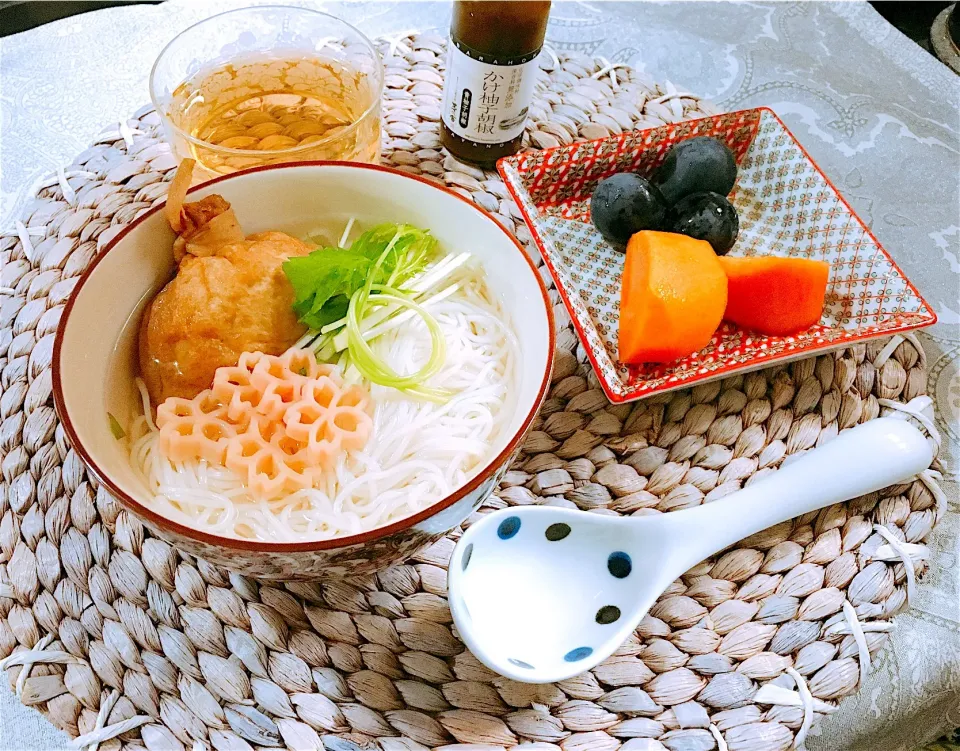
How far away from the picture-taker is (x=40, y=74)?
1627 millimetres

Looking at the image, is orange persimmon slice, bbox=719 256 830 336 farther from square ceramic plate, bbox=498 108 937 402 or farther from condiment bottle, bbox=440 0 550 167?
condiment bottle, bbox=440 0 550 167

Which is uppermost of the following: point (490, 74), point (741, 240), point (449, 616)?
point (490, 74)

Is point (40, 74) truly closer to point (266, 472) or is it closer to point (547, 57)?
point (547, 57)

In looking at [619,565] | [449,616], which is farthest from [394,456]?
[619,565]

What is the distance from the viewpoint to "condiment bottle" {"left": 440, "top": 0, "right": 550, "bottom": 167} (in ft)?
4.02

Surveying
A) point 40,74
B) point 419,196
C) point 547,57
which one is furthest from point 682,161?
point 40,74

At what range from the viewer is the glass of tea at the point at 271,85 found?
1.22 metres

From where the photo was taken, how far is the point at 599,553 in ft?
3.05

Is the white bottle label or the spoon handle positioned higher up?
the white bottle label

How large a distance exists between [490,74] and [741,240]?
0.53 meters

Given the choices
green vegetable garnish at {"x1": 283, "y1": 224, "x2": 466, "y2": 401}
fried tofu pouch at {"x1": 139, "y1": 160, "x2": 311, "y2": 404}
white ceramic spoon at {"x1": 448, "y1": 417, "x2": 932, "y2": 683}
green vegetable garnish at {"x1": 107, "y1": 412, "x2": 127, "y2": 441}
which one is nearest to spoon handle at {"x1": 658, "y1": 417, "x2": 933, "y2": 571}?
white ceramic spoon at {"x1": 448, "y1": 417, "x2": 932, "y2": 683}

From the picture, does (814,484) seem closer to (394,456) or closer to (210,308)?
(394,456)

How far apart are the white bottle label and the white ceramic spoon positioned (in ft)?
2.34

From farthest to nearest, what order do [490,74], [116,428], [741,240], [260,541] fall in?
[741,240] → [490,74] → [116,428] → [260,541]
